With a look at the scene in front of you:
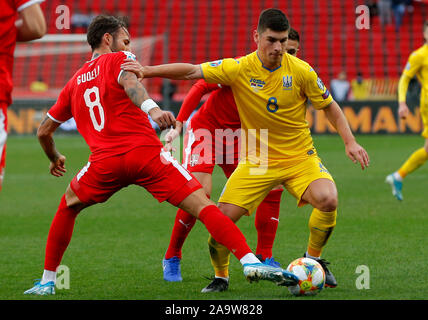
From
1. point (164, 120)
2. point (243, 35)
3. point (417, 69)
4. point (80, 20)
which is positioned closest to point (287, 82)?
point (164, 120)

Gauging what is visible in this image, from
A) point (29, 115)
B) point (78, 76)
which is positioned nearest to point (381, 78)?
point (29, 115)

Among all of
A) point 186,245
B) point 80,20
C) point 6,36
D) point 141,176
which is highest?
point 80,20

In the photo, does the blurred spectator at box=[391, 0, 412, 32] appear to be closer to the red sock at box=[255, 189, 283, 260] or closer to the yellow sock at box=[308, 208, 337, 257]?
the red sock at box=[255, 189, 283, 260]

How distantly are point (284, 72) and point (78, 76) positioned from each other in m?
1.56

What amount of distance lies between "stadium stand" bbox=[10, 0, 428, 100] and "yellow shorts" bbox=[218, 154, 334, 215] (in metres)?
20.7

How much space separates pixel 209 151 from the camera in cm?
Answer: 663

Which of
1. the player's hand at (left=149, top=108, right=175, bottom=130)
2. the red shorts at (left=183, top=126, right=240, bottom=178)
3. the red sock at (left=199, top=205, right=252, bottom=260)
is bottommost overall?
the red sock at (left=199, top=205, right=252, bottom=260)

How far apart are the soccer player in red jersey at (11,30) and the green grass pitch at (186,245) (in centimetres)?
156

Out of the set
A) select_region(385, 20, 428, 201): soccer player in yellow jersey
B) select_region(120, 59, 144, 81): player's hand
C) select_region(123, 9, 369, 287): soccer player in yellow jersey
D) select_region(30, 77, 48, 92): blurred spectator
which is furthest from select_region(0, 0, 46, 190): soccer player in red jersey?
Answer: select_region(30, 77, 48, 92): blurred spectator

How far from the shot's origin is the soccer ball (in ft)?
17.1

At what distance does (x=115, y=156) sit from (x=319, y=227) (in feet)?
5.43

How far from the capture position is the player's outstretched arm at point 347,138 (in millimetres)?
5562

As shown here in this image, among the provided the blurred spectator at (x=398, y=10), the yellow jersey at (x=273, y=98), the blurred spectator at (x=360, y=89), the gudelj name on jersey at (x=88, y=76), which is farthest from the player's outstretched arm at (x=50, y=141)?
the blurred spectator at (x=398, y=10)

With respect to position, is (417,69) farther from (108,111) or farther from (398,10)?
(398,10)
